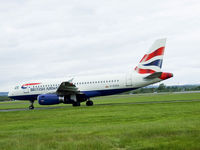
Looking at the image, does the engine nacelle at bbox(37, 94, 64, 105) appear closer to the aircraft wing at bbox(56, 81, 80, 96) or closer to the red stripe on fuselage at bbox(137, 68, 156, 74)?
the aircraft wing at bbox(56, 81, 80, 96)

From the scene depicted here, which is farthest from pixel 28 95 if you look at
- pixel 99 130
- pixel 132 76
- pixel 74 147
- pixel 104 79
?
pixel 74 147

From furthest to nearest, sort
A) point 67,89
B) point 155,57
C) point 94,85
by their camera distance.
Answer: point 94,85
point 67,89
point 155,57

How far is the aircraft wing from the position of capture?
101 ft

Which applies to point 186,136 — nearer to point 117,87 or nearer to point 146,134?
point 146,134

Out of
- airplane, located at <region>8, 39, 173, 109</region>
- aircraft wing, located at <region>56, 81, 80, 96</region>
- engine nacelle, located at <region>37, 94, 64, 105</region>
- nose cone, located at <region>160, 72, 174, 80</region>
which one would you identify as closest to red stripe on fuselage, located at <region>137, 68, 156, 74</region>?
airplane, located at <region>8, 39, 173, 109</region>

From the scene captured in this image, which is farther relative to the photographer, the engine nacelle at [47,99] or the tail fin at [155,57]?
the tail fin at [155,57]

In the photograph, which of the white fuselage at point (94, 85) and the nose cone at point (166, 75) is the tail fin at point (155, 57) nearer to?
the white fuselage at point (94, 85)

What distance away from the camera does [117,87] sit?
31172 mm

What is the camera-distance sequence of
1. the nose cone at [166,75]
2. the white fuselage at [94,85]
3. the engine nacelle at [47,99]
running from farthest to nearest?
the white fuselage at [94,85] < the engine nacelle at [47,99] < the nose cone at [166,75]

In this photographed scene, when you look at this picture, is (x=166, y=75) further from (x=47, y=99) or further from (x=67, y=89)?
(x=47, y=99)

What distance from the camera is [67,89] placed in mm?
31328

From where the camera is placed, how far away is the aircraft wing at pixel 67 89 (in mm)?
30900

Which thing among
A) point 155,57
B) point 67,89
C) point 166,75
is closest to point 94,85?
point 67,89

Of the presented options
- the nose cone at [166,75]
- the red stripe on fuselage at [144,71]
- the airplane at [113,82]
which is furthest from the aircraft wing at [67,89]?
the nose cone at [166,75]
